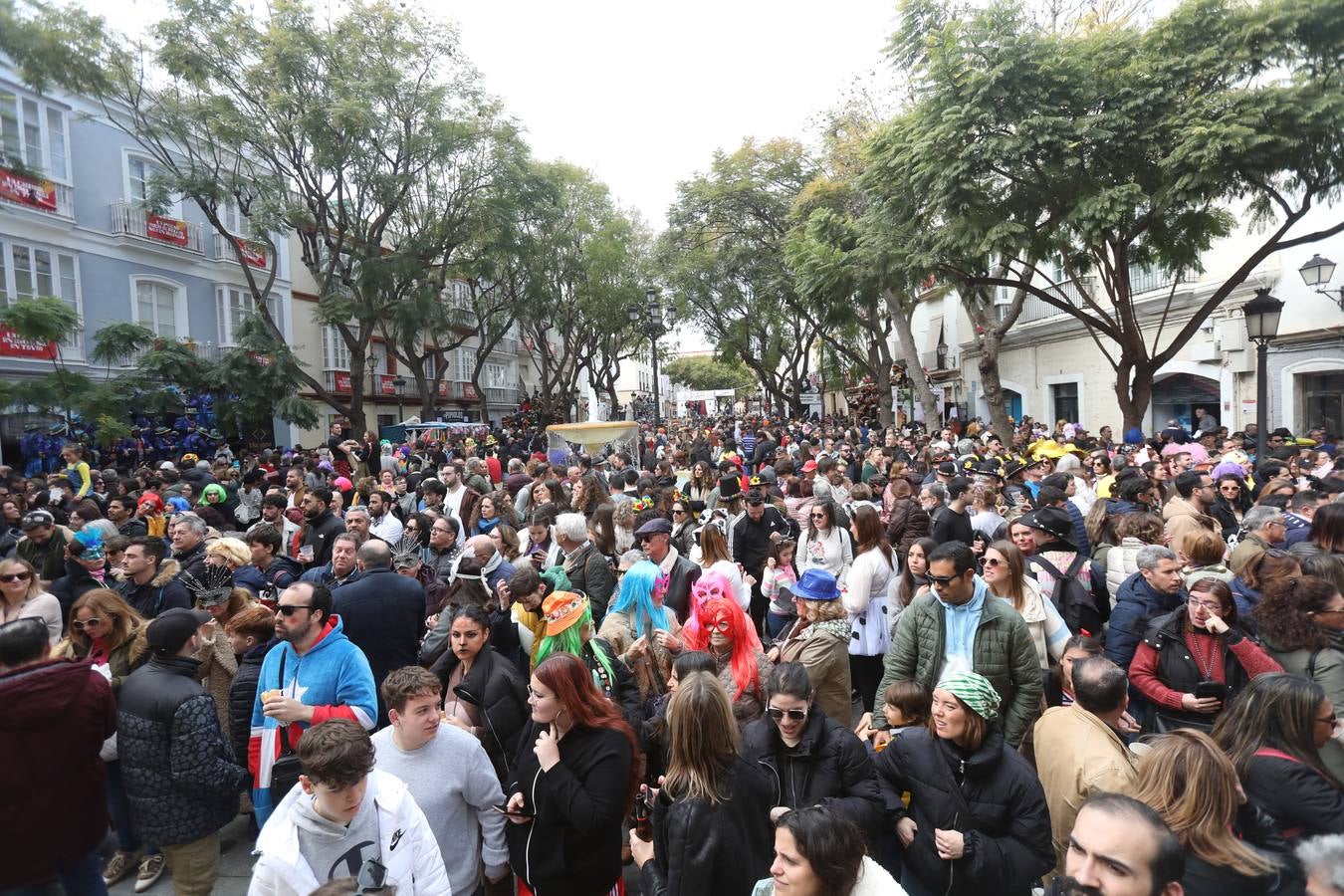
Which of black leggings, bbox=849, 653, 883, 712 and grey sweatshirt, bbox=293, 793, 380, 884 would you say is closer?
grey sweatshirt, bbox=293, 793, 380, 884

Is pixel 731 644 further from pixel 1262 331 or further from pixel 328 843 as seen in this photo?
pixel 1262 331

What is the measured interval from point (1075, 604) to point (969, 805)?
2432 millimetres

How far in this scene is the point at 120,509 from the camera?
764 cm

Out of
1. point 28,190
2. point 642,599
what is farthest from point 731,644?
point 28,190

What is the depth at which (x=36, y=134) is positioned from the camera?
1753 centimetres

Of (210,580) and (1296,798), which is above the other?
(210,580)

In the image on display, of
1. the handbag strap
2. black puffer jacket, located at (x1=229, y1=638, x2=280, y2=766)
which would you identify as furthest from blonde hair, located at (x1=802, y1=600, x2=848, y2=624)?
black puffer jacket, located at (x1=229, y1=638, x2=280, y2=766)

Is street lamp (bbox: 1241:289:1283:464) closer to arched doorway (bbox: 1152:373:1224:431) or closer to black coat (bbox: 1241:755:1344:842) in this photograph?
black coat (bbox: 1241:755:1344:842)

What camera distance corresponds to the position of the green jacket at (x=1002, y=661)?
12.1ft

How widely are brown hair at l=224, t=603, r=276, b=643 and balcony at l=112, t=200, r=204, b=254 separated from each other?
19644 millimetres

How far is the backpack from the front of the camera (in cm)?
466

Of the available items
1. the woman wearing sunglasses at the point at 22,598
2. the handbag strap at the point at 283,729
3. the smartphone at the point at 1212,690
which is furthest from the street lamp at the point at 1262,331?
the woman wearing sunglasses at the point at 22,598

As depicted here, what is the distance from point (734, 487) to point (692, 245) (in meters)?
23.0

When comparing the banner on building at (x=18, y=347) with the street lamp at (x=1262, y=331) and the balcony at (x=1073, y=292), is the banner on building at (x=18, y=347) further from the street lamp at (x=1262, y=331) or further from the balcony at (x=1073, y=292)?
the street lamp at (x=1262, y=331)
